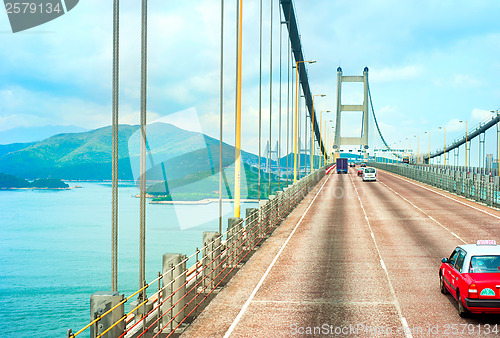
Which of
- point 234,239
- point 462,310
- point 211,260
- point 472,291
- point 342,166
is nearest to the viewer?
point 472,291

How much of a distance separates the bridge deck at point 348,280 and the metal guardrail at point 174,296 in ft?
1.30

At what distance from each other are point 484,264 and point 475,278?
744 mm

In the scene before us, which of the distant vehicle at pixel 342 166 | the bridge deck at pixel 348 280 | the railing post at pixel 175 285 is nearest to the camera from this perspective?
the railing post at pixel 175 285

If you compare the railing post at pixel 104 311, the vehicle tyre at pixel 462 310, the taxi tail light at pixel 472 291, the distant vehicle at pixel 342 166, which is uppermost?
the distant vehicle at pixel 342 166

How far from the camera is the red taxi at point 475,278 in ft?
32.5

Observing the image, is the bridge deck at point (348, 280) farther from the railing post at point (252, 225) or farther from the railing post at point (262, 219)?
the railing post at point (252, 225)

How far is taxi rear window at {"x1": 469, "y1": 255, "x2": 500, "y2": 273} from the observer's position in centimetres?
1062

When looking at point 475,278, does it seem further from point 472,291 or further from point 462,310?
point 462,310

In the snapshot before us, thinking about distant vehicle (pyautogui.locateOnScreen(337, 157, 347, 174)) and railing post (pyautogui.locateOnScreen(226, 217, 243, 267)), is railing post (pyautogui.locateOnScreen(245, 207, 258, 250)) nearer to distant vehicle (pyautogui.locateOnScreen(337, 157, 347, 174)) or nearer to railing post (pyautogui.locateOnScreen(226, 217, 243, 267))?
railing post (pyautogui.locateOnScreen(226, 217, 243, 267))

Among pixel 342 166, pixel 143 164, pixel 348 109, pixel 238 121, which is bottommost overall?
pixel 342 166

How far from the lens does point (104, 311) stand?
24.4 ft

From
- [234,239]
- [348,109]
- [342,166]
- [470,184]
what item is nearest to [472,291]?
[234,239]

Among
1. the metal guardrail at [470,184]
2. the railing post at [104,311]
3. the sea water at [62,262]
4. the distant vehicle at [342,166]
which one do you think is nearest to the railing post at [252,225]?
the railing post at [104,311]

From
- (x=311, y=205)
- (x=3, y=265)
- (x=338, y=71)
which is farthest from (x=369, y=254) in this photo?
(x=3, y=265)
